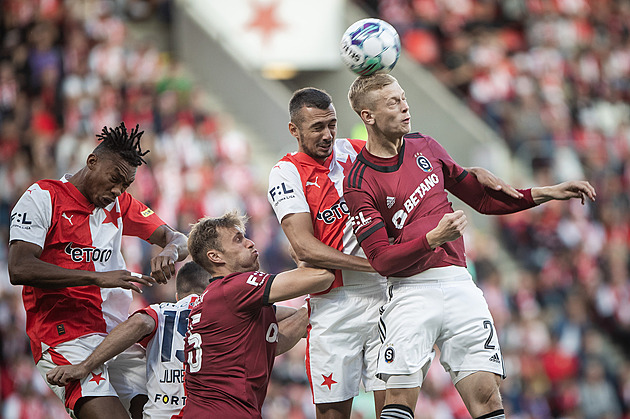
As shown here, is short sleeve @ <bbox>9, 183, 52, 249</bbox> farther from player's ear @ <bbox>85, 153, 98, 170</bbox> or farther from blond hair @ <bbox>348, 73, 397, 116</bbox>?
blond hair @ <bbox>348, 73, 397, 116</bbox>

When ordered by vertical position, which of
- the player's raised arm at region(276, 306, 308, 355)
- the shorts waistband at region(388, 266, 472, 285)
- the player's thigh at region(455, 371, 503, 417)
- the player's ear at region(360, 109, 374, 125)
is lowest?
the player's thigh at region(455, 371, 503, 417)

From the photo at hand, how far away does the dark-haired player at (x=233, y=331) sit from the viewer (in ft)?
18.3

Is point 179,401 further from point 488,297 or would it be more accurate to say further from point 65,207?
point 488,297

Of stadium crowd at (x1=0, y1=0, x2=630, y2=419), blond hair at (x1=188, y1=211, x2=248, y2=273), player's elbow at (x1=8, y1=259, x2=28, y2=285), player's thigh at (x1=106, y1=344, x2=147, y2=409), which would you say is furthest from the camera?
stadium crowd at (x1=0, y1=0, x2=630, y2=419)

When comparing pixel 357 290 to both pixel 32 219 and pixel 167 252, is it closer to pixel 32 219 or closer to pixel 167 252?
pixel 167 252

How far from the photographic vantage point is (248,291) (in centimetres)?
557

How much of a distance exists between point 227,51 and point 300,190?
1146cm

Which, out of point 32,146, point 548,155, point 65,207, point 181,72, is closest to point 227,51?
point 181,72

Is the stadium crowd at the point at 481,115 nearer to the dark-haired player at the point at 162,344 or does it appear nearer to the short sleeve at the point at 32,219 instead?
the dark-haired player at the point at 162,344

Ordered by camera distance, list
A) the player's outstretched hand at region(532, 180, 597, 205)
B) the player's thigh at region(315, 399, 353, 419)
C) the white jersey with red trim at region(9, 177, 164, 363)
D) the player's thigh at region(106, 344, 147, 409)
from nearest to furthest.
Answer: the player's outstretched hand at region(532, 180, 597, 205)
the white jersey with red trim at region(9, 177, 164, 363)
the player's thigh at region(315, 399, 353, 419)
the player's thigh at region(106, 344, 147, 409)

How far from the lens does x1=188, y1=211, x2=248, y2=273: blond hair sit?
233 inches

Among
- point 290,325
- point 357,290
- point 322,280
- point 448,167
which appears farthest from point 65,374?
point 448,167

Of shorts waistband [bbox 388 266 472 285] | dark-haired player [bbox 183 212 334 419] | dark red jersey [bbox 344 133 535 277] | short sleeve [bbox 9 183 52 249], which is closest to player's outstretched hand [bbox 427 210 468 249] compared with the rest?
dark red jersey [bbox 344 133 535 277]

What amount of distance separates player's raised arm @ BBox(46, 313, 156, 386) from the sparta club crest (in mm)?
2121
